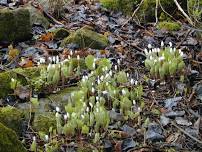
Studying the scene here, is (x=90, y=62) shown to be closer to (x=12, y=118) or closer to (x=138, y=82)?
(x=138, y=82)

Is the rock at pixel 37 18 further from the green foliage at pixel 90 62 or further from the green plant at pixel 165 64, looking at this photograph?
the green plant at pixel 165 64

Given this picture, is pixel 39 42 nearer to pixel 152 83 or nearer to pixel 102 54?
pixel 102 54

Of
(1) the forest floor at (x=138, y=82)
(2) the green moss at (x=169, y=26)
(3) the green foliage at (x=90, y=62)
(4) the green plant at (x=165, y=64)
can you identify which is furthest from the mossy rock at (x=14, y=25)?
(2) the green moss at (x=169, y=26)

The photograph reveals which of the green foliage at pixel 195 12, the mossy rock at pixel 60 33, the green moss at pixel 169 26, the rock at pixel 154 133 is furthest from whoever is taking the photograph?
the green moss at pixel 169 26

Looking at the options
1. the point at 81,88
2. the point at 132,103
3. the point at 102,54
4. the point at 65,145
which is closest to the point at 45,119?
the point at 65,145

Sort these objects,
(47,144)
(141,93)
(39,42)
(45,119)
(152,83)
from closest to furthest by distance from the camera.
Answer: (47,144)
(45,119)
(141,93)
(152,83)
(39,42)

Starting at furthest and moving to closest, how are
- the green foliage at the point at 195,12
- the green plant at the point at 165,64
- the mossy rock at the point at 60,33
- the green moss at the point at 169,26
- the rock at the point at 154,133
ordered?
the green moss at the point at 169,26 < the mossy rock at the point at 60,33 < the green foliage at the point at 195,12 < the green plant at the point at 165,64 < the rock at the point at 154,133

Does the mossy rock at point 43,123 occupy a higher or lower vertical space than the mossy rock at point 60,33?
lower
